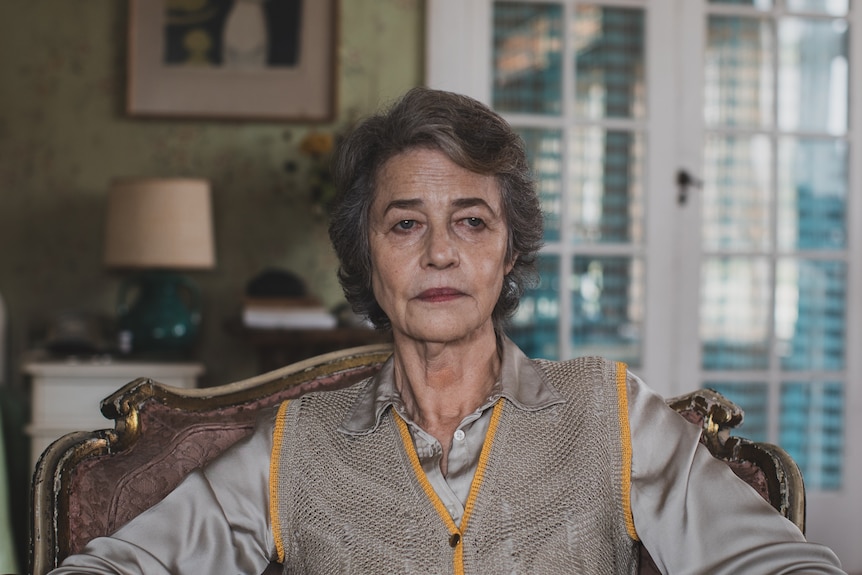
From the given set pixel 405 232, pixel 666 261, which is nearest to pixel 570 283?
pixel 666 261

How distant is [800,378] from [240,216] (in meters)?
2.16

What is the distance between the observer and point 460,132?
1.42 meters

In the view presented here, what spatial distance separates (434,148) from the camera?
143 centimetres

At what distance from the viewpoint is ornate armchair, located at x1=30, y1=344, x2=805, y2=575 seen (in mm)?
1385

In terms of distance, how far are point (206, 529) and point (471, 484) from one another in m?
0.37

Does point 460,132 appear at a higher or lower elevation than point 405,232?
higher

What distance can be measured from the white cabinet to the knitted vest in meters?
1.51

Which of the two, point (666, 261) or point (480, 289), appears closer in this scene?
point (480, 289)

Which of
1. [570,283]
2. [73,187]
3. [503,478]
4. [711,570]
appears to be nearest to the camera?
[711,570]

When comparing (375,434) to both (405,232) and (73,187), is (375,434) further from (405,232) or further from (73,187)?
(73,187)

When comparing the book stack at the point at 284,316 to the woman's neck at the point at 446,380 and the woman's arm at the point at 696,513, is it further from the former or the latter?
the woman's arm at the point at 696,513

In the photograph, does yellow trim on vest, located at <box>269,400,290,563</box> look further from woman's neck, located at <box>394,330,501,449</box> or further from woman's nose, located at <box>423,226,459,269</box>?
woman's nose, located at <box>423,226,459,269</box>

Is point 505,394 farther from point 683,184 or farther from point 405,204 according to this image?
point 683,184

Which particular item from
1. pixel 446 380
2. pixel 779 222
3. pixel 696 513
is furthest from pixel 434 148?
pixel 779 222
